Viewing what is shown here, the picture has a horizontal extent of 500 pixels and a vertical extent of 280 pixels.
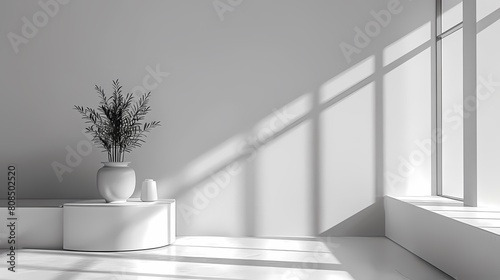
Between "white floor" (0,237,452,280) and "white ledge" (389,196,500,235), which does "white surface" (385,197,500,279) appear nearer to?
"white ledge" (389,196,500,235)

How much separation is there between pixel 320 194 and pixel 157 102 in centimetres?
178

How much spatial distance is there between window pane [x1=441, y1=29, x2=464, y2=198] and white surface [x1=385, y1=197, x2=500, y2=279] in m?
0.27

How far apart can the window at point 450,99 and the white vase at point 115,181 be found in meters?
2.82

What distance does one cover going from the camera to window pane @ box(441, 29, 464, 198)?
4.59 m

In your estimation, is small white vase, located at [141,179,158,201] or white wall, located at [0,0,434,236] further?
white wall, located at [0,0,434,236]

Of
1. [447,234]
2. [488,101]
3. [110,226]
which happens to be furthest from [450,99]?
[110,226]

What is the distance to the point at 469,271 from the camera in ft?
10.1

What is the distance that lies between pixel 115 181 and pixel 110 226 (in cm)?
38

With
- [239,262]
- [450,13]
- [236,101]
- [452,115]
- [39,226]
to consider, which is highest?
[450,13]

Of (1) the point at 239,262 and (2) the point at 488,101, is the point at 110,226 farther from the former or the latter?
(2) the point at 488,101

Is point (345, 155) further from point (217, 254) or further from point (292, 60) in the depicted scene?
point (217, 254)

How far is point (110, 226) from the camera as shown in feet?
13.7

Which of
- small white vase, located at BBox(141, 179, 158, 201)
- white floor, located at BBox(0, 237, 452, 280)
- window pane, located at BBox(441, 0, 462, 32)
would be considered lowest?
white floor, located at BBox(0, 237, 452, 280)

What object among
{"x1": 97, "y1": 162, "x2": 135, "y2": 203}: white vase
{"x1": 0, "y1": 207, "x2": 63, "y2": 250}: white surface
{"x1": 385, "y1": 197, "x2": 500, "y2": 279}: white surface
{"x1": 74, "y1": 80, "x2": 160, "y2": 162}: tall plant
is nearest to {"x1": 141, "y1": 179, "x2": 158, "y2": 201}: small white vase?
{"x1": 97, "y1": 162, "x2": 135, "y2": 203}: white vase
